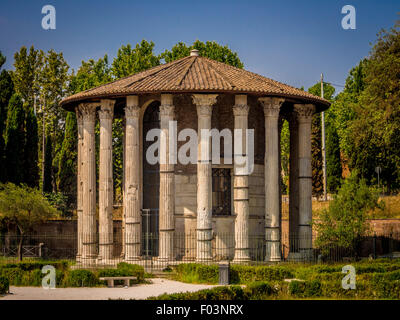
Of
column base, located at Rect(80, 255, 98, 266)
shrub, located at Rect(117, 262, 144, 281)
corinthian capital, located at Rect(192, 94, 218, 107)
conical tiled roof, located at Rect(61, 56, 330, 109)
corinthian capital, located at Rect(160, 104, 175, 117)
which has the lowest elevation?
column base, located at Rect(80, 255, 98, 266)

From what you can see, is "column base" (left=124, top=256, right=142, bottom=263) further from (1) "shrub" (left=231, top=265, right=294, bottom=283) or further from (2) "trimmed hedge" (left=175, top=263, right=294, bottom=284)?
(1) "shrub" (left=231, top=265, right=294, bottom=283)

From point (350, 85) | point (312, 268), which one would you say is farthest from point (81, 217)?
point (350, 85)

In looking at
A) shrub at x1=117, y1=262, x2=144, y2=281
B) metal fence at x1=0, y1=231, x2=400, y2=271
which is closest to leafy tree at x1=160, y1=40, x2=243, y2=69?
metal fence at x1=0, y1=231, x2=400, y2=271

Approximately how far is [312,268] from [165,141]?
8838 mm

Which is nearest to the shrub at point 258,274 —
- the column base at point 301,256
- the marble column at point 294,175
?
the column base at point 301,256

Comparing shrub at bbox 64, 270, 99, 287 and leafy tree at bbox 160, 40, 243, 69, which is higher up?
leafy tree at bbox 160, 40, 243, 69

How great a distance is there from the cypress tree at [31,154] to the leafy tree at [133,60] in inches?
304

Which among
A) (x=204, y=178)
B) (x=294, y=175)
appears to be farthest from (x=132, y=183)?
(x=294, y=175)

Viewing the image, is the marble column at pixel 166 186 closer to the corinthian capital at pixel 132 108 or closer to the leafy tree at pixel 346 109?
the corinthian capital at pixel 132 108

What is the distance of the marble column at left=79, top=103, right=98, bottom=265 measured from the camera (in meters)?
34.7

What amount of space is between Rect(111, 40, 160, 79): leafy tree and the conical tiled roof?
19.4 metres

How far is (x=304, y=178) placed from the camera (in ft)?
117

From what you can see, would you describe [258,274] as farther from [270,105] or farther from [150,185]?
[150,185]
